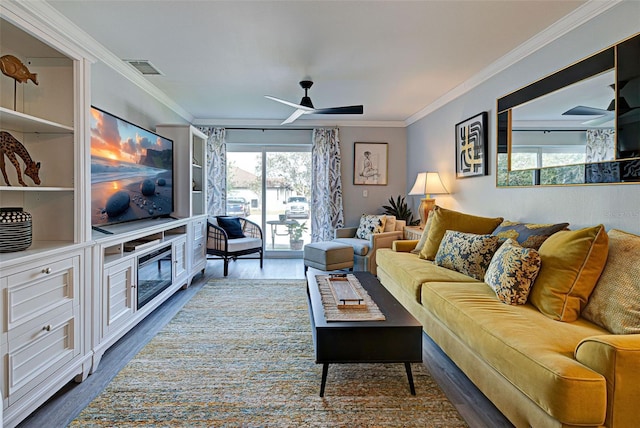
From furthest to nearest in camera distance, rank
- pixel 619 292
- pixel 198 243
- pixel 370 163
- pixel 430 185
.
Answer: pixel 370 163, pixel 198 243, pixel 430 185, pixel 619 292

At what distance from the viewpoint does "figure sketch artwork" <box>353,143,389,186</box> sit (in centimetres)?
609

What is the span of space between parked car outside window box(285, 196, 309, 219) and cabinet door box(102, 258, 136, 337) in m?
3.62

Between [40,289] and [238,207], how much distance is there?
4402mm

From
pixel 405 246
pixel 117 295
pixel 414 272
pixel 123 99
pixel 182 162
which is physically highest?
pixel 123 99

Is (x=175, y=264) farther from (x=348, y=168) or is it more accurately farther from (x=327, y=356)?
(x=348, y=168)

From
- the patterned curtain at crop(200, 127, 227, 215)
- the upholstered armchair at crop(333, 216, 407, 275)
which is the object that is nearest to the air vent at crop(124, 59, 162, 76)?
the patterned curtain at crop(200, 127, 227, 215)

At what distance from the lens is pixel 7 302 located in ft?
5.44

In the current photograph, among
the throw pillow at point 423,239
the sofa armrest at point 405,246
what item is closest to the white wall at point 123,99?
the sofa armrest at point 405,246

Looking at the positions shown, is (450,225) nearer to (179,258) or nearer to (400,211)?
(400,211)

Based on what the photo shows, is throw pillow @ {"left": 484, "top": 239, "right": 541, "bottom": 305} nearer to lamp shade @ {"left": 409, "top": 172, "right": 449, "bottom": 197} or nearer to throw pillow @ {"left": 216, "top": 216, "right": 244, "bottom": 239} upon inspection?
lamp shade @ {"left": 409, "top": 172, "right": 449, "bottom": 197}

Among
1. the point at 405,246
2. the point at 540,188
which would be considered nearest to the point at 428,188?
the point at 405,246

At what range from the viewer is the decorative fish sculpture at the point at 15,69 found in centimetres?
188

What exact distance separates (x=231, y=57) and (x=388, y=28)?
1.45 meters

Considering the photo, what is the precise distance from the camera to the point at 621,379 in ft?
4.32
